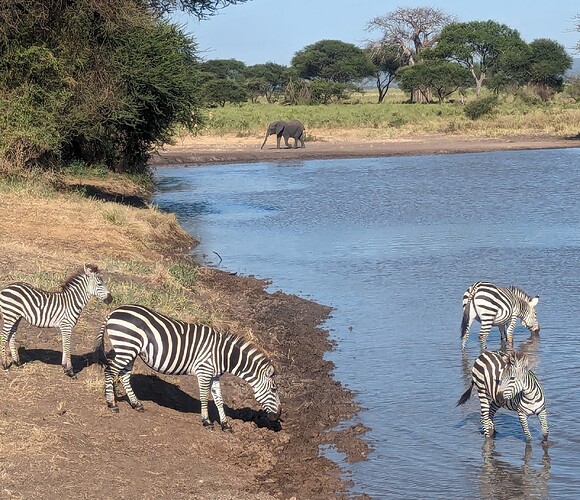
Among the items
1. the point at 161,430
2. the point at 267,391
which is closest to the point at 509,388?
the point at 267,391

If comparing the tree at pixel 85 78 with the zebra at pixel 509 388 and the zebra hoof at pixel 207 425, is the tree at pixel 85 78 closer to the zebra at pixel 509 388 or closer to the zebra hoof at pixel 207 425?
the zebra hoof at pixel 207 425

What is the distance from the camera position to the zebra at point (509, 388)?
29.5ft

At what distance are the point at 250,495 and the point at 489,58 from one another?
240 ft

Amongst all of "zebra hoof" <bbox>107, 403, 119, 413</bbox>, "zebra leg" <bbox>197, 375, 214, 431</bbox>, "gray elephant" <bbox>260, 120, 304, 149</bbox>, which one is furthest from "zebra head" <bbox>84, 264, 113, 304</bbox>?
"gray elephant" <bbox>260, 120, 304, 149</bbox>

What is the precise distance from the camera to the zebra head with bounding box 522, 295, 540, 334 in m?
13.2

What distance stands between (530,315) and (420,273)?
14.5 feet

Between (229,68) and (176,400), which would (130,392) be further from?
(229,68)

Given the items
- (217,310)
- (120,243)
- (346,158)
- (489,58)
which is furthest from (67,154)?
(489,58)

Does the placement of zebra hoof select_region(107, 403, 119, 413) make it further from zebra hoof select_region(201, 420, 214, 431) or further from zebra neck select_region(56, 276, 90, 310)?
zebra neck select_region(56, 276, 90, 310)

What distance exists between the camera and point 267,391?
9141 mm

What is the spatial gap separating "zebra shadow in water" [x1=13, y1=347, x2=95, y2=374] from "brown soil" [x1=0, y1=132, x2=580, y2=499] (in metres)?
0.02

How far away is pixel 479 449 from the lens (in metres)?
9.26

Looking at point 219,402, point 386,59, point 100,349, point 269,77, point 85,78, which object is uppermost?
point 386,59

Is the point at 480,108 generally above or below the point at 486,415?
above
